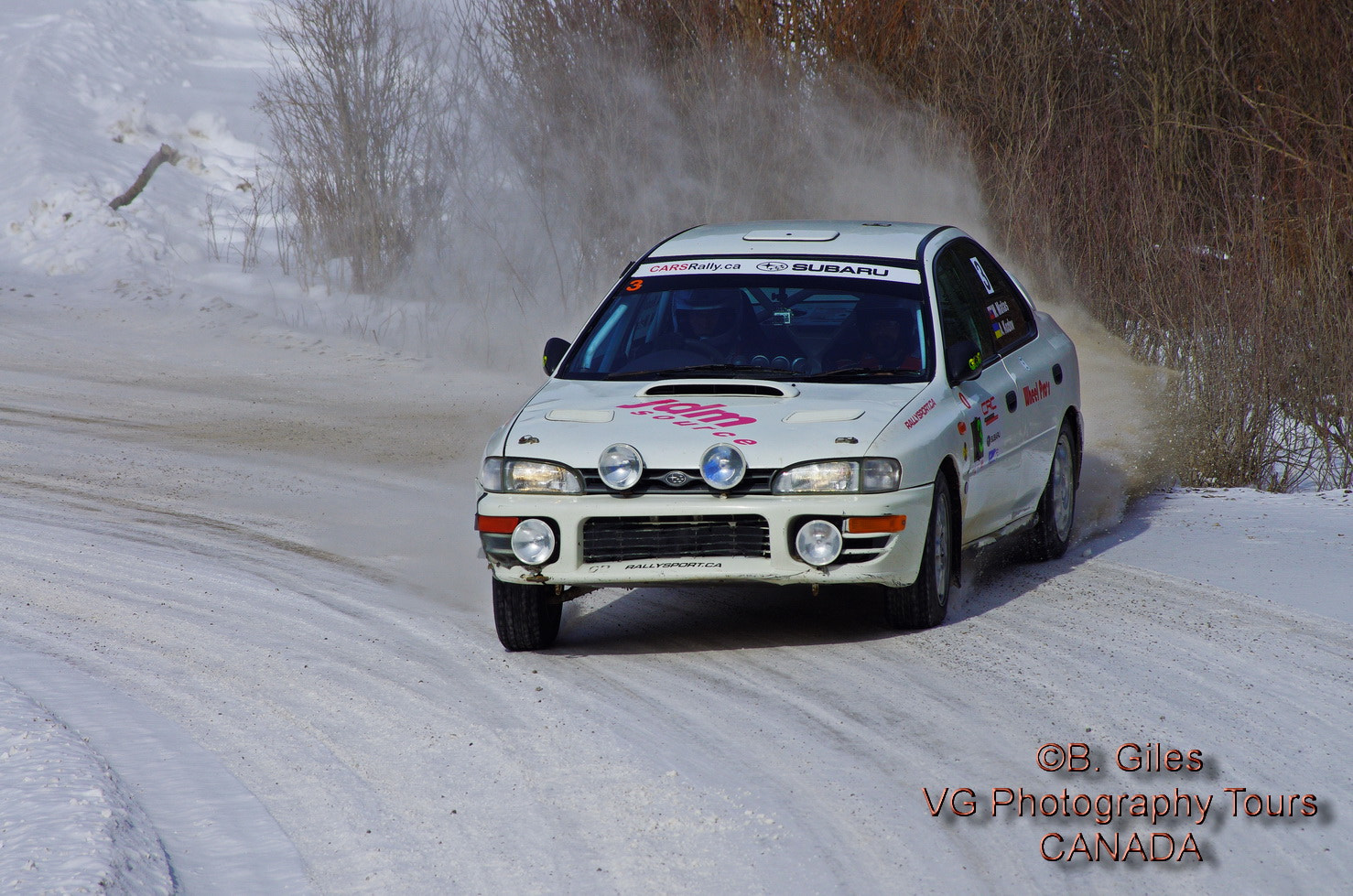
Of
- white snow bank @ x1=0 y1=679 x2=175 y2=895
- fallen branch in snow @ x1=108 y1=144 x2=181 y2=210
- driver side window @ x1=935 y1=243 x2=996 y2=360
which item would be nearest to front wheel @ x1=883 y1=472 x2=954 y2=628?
driver side window @ x1=935 y1=243 x2=996 y2=360

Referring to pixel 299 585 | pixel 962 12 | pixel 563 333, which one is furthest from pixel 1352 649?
pixel 962 12

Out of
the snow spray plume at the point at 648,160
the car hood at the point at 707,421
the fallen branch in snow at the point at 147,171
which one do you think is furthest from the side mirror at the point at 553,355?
the fallen branch in snow at the point at 147,171

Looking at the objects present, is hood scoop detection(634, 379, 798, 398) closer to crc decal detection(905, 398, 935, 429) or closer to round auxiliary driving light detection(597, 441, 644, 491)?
crc decal detection(905, 398, 935, 429)

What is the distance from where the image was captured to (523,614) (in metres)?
6.27

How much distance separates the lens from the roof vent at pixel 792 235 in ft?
24.3

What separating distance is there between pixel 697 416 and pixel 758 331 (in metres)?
0.98

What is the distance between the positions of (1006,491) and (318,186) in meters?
14.8

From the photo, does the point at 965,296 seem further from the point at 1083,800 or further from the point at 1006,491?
the point at 1083,800

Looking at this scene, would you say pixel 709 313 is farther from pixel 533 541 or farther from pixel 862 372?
pixel 533 541

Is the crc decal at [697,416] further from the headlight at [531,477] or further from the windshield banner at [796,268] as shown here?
the windshield banner at [796,268]

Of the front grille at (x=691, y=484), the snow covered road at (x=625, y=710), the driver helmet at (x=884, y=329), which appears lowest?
the snow covered road at (x=625, y=710)

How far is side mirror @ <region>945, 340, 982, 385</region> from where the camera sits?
661cm

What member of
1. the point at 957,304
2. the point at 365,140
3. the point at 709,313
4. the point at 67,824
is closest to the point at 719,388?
the point at 709,313

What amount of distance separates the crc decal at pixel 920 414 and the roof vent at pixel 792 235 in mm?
1323
